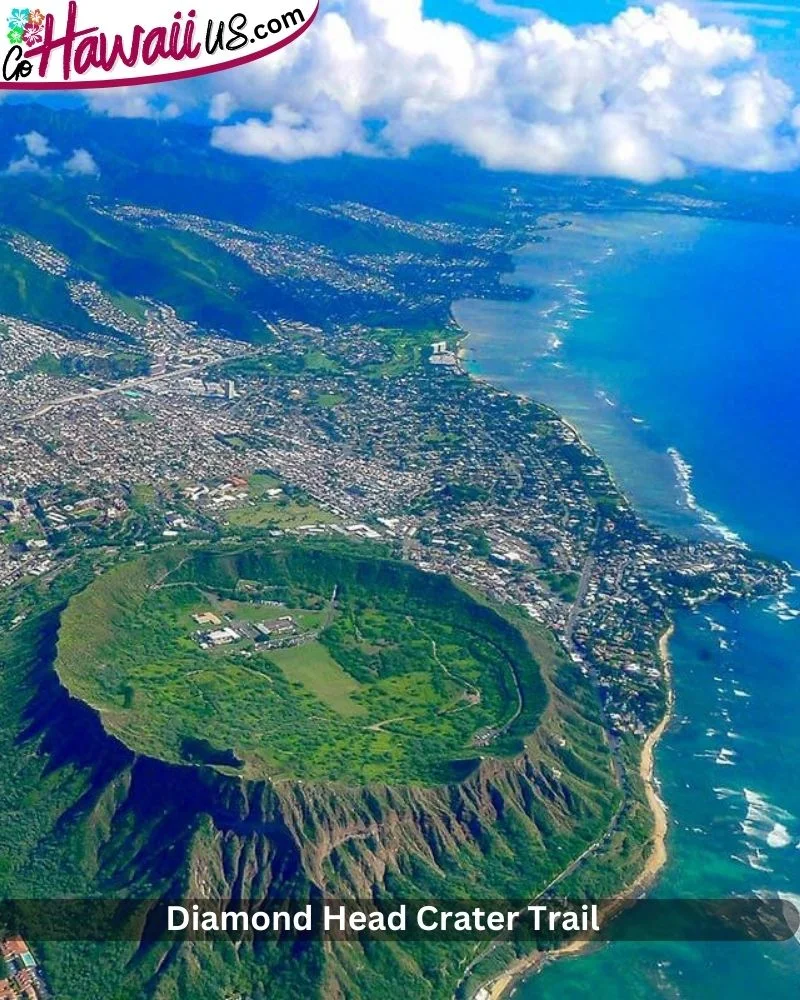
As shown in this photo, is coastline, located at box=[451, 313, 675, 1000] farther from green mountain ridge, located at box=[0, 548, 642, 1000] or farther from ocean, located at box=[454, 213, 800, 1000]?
green mountain ridge, located at box=[0, 548, 642, 1000]

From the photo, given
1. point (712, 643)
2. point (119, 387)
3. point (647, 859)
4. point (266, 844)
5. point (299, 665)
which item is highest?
point (712, 643)

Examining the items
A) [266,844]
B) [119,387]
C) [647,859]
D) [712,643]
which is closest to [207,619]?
[266,844]

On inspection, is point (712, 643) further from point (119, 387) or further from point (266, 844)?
point (119, 387)

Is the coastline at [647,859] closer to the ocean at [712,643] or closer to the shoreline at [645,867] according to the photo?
the shoreline at [645,867]

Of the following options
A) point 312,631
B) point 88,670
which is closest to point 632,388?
point 312,631

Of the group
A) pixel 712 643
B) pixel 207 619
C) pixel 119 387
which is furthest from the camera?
pixel 119 387

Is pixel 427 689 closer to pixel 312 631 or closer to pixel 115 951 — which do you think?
pixel 312 631

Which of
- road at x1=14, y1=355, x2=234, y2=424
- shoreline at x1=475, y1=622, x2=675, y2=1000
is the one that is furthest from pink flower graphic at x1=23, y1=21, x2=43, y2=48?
road at x1=14, y1=355, x2=234, y2=424
